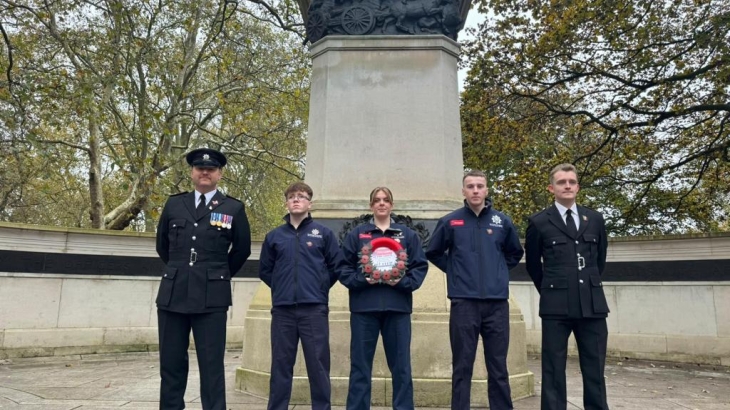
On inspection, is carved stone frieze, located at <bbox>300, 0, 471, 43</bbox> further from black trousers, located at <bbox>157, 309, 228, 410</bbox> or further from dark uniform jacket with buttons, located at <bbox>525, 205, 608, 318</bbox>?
black trousers, located at <bbox>157, 309, 228, 410</bbox>

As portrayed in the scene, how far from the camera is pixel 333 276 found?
4246 millimetres

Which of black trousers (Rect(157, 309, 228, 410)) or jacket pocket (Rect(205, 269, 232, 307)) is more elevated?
jacket pocket (Rect(205, 269, 232, 307))

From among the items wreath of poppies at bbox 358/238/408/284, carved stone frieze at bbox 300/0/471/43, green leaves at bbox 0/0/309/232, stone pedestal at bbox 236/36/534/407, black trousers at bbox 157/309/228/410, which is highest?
green leaves at bbox 0/0/309/232

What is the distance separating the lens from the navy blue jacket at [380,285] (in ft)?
13.1

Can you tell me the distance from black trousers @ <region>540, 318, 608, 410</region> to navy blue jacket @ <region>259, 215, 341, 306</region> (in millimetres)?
1681

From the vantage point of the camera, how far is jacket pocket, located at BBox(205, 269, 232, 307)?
153 inches

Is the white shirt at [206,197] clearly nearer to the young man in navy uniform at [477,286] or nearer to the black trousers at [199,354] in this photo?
the black trousers at [199,354]

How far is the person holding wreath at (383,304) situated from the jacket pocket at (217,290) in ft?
2.83

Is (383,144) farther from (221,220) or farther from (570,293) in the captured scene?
(570,293)

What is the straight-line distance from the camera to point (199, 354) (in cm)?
398

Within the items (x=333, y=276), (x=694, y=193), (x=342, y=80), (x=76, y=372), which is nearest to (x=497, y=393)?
(x=333, y=276)

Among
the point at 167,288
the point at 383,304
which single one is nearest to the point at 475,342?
the point at 383,304

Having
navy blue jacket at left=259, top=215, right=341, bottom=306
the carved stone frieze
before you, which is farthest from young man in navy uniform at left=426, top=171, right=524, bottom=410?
the carved stone frieze

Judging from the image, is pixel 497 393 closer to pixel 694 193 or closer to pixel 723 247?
pixel 723 247
